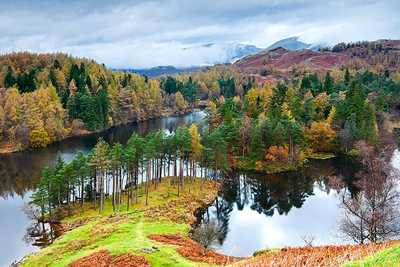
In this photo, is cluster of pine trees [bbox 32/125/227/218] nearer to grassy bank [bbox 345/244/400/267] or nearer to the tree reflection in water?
the tree reflection in water

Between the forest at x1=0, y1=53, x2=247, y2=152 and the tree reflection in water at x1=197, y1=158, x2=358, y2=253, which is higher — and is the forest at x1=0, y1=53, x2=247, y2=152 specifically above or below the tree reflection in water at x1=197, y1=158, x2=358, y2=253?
above

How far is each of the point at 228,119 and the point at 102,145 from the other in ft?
141

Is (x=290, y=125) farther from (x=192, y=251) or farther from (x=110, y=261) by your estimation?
(x=110, y=261)

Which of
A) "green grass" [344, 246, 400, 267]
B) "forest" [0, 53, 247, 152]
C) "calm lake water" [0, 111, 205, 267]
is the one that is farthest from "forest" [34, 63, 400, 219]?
"green grass" [344, 246, 400, 267]

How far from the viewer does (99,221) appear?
69.6 meters

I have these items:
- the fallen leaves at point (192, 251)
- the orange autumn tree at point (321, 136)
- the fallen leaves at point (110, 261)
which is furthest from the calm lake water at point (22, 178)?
the orange autumn tree at point (321, 136)

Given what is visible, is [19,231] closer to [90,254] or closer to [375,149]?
[90,254]

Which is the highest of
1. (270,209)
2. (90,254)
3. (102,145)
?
(102,145)

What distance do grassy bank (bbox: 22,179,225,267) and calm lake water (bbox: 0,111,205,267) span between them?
20.2ft

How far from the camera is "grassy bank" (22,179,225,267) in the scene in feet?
159

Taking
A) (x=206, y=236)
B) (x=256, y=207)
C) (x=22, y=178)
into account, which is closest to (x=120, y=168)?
(x=256, y=207)

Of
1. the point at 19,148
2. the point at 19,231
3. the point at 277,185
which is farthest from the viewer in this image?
the point at 19,148

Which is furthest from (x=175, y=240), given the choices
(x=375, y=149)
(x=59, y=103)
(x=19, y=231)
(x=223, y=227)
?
(x=59, y=103)

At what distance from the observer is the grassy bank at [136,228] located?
48344 mm
